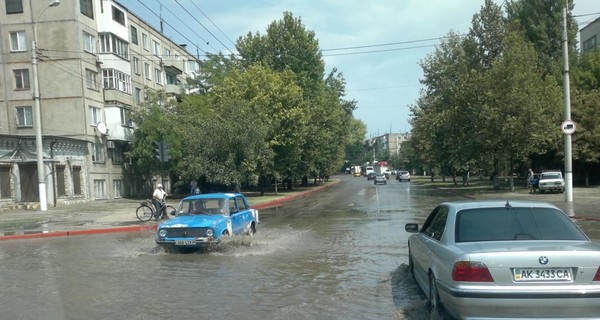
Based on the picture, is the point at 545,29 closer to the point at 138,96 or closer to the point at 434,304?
the point at 138,96

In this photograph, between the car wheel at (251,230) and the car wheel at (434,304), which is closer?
the car wheel at (434,304)

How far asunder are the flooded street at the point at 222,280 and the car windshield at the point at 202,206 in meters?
1.06

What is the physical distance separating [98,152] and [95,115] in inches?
111

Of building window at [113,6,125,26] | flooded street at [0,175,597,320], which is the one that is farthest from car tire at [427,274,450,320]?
building window at [113,6,125,26]

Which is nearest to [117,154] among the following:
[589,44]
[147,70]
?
[147,70]

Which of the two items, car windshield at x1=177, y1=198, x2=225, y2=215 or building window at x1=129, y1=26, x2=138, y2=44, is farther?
building window at x1=129, y1=26, x2=138, y2=44

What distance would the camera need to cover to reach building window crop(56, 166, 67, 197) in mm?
34938

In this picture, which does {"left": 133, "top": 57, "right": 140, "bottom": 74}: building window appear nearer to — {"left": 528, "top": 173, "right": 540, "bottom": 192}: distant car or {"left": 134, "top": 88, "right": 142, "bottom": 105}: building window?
{"left": 134, "top": 88, "right": 142, "bottom": 105}: building window

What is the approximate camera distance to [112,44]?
Result: 41.9 m

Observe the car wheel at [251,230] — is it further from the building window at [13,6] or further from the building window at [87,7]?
the building window at [13,6]

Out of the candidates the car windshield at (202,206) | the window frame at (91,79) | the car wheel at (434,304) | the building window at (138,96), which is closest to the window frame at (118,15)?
the window frame at (91,79)

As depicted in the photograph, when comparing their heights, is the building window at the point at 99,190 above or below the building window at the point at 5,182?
below

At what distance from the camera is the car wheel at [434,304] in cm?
607

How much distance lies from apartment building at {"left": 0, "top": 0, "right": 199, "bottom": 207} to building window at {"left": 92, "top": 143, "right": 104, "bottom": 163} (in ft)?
0.07
